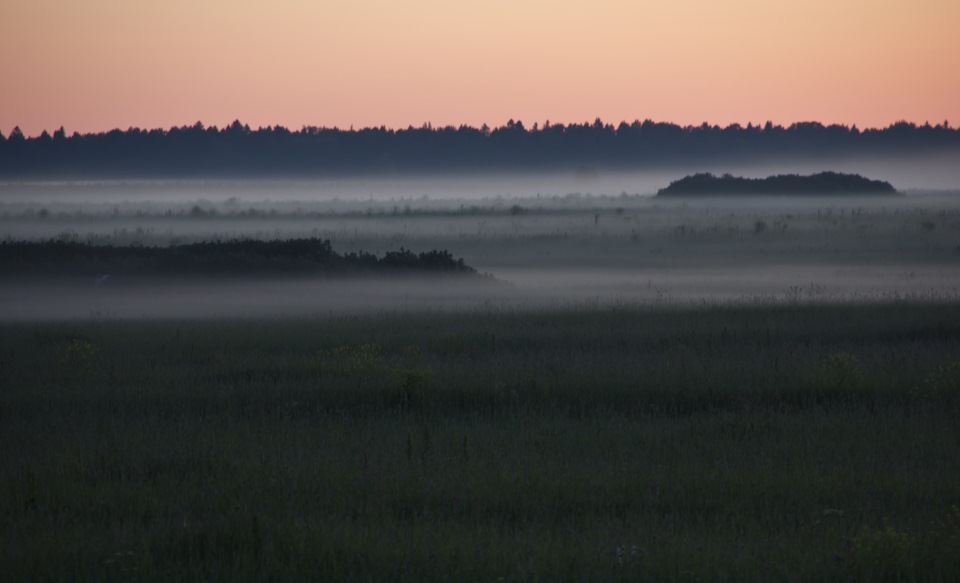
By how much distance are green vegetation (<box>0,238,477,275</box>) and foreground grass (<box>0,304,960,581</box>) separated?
1518cm

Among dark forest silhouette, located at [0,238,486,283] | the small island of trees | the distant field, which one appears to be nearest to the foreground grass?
the distant field

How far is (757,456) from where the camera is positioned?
10.3 m

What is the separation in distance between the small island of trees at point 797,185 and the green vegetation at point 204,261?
6447 centimetres

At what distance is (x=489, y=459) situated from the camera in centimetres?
1018

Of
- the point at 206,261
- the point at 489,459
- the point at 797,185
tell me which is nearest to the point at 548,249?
the point at 206,261

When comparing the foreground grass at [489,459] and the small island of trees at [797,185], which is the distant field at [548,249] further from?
the foreground grass at [489,459]

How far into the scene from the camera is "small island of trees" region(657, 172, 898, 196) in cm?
9112

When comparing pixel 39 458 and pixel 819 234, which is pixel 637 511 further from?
pixel 819 234

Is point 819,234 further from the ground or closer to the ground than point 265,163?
closer to the ground

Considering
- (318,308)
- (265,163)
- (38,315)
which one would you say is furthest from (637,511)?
(265,163)

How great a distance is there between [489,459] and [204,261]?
26054 millimetres

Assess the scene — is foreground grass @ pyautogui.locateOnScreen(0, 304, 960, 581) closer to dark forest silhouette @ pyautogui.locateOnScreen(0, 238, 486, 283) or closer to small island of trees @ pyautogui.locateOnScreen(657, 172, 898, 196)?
dark forest silhouette @ pyautogui.locateOnScreen(0, 238, 486, 283)

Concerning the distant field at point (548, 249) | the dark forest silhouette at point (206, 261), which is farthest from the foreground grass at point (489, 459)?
the dark forest silhouette at point (206, 261)

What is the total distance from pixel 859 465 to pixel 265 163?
11600 cm
